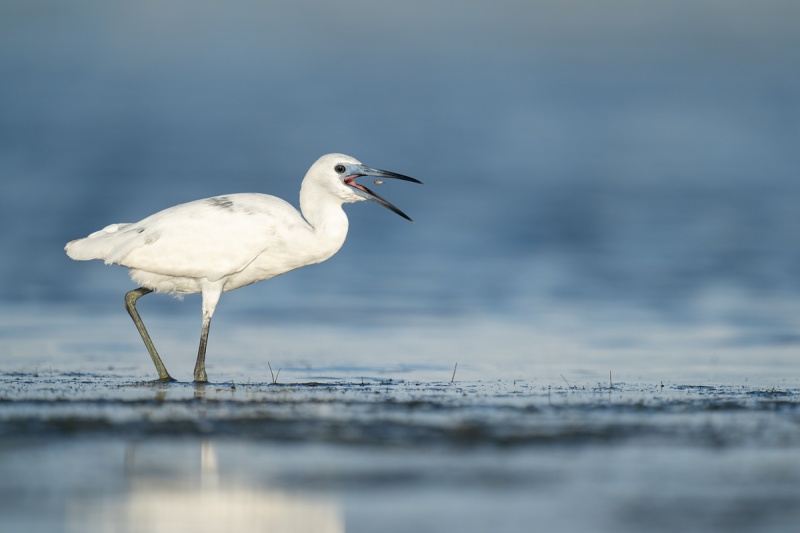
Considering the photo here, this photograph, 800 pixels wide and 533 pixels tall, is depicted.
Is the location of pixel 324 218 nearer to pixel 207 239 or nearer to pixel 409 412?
pixel 207 239

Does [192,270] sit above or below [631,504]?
above

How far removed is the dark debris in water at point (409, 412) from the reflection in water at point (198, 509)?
1.21 meters

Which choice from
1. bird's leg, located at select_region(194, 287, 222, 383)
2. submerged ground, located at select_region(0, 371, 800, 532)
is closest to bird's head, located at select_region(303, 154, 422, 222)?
bird's leg, located at select_region(194, 287, 222, 383)

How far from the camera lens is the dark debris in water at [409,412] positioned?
7332 millimetres

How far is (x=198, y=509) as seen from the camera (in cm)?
575

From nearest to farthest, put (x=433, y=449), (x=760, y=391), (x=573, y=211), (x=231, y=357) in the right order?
(x=433, y=449)
(x=760, y=391)
(x=231, y=357)
(x=573, y=211)

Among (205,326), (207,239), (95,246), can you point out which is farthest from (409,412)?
(95,246)

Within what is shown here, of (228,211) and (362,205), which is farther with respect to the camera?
(362,205)

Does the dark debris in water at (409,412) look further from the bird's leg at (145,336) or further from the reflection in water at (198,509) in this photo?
the reflection in water at (198,509)

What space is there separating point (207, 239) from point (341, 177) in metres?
1.51

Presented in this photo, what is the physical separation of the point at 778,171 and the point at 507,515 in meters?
25.9

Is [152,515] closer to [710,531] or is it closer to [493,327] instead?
[710,531]

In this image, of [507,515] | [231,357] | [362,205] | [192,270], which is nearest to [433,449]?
[507,515]

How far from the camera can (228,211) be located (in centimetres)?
1151
